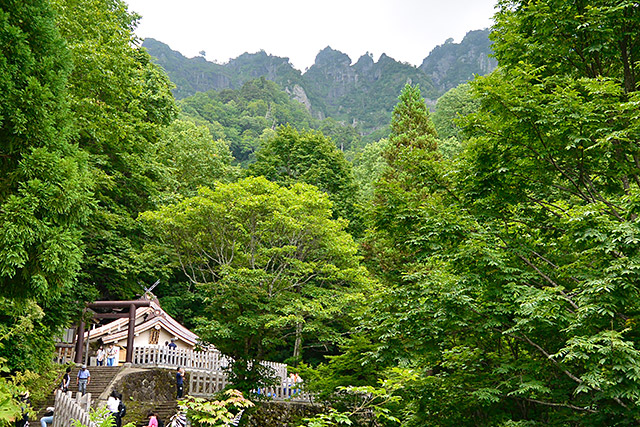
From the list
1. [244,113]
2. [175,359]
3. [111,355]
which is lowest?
[175,359]

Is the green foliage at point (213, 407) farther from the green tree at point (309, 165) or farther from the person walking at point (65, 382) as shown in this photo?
the green tree at point (309, 165)

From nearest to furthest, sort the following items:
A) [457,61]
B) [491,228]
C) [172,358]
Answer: [491,228] < [172,358] < [457,61]

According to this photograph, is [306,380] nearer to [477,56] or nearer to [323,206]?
[323,206]

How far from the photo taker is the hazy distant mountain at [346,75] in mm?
129750

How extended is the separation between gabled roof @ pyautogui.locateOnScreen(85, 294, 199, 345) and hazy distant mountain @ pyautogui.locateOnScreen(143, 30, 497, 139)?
100m

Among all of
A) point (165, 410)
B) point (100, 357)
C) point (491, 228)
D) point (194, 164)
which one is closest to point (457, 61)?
point (194, 164)

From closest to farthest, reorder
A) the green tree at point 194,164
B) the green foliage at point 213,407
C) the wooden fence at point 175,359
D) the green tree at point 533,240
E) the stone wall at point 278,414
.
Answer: the green foliage at point 213,407, the green tree at point 533,240, the stone wall at point 278,414, the wooden fence at point 175,359, the green tree at point 194,164

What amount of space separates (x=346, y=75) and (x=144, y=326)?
150m

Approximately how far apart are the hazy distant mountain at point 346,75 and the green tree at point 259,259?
10595cm

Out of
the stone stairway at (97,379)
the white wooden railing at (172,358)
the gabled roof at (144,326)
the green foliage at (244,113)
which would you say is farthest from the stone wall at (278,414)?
the green foliage at (244,113)

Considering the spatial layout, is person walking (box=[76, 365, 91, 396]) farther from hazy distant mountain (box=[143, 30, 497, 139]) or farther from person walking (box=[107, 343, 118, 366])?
hazy distant mountain (box=[143, 30, 497, 139])

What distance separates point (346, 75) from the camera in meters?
160

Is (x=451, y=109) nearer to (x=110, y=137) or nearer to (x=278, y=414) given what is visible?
(x=278, y=414)

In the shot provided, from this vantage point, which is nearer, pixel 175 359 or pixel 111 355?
pixel 175 359
